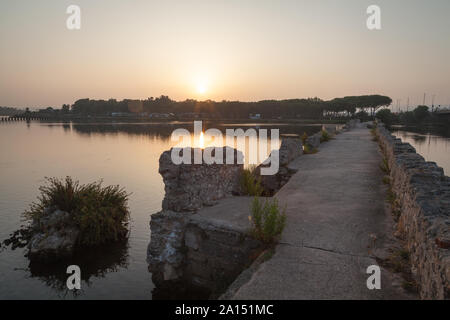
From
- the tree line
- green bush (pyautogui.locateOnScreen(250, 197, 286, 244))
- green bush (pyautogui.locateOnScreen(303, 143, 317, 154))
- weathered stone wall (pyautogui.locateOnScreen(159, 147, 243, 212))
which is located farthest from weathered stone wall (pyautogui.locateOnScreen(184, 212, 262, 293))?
the tree line

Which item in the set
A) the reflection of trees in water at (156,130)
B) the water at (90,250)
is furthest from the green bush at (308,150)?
the reflection of trees in water at (156,130)

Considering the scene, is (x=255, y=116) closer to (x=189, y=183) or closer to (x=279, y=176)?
(x=279, y=176)

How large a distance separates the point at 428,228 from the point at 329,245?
70.3 inches

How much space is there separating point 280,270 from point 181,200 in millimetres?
3203

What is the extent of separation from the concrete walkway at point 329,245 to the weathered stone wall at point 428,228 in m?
0.46

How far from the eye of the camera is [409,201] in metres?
4.97

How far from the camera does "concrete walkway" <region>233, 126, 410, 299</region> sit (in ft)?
13.2

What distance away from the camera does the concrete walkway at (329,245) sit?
4035 millimetres

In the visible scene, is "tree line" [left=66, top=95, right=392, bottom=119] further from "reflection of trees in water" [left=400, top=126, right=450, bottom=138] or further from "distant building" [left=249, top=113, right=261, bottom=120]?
"reflection of trees in water" [left=400, top=126, right=450, bottom=138]

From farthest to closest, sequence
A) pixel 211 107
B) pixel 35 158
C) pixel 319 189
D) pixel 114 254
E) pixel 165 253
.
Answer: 1. pixel 211 107
2. pixel 35 158
3. pixel 114 254
4. pixel 319 189
5. pixel 165 253

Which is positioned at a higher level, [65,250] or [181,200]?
[181,200]
